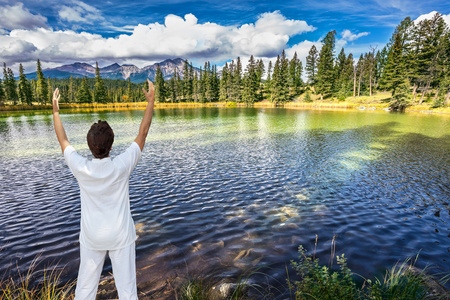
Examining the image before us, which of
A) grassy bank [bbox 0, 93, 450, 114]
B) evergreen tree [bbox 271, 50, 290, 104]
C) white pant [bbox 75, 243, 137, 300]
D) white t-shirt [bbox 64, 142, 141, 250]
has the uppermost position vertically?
evergreen tree [bbox 271, 50, 290, 104]

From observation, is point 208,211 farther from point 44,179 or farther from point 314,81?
point 314,81

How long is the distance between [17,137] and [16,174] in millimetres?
18679

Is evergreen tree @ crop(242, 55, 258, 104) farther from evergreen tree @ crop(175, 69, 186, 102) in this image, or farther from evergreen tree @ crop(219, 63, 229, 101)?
evergreen tree @ crop(175, 69, 186, 102)

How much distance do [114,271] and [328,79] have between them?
108651mm

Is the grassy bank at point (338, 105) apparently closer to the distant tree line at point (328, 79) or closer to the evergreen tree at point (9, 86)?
the distant tree line at point (328, 79)

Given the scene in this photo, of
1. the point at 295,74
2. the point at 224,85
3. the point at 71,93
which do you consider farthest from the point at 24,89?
the point at 295,74

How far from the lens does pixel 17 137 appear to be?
91.9 ft

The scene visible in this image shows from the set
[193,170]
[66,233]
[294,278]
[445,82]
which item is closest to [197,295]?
[294,278]

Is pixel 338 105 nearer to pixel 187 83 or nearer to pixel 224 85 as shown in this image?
pixel 224 85

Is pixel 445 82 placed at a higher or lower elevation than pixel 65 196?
higher

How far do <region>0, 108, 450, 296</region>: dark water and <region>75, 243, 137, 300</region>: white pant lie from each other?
286 centimetres

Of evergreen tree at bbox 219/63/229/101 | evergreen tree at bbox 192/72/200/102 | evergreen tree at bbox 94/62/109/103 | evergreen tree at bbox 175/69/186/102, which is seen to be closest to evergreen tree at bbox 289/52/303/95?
evergreen tree at bbox 219/63/229/101

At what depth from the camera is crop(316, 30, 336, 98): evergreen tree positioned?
9625cm

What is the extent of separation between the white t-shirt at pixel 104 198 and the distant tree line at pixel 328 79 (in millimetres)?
74702
